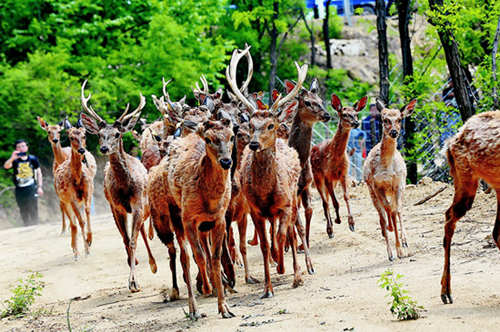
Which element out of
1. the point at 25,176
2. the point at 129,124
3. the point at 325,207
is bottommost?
the point at 325,207

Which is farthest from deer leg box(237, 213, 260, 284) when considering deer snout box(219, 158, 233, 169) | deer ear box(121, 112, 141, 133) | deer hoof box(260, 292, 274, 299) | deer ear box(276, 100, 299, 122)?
deer snout box(219, 158, 233, 169)

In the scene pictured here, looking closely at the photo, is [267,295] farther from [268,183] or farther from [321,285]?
[268,183]

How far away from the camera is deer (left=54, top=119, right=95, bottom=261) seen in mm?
12984

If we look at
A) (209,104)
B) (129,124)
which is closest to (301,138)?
(209,104)

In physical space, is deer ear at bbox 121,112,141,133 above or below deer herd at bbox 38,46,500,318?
above

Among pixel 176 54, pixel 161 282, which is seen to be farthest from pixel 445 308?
pixel 176 54

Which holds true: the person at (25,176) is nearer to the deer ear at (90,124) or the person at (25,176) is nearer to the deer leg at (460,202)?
the deer ear at (90,124)

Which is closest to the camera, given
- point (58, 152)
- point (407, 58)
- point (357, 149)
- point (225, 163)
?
point (225, 163)

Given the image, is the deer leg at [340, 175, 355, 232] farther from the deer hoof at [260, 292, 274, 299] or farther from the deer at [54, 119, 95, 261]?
the deer at [54, 119, 95, 261]

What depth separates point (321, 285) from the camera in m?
8.20

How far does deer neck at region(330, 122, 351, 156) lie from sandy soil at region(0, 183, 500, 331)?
5.46 ft

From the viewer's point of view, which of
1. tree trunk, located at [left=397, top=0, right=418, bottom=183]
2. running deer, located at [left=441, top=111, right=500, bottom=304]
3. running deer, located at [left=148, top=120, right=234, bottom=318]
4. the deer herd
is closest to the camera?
running deer, located at [left=441, top=111, right=500, bottom=304]

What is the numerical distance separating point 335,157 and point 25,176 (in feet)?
34.4

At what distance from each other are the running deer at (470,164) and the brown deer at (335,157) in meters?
4.99
